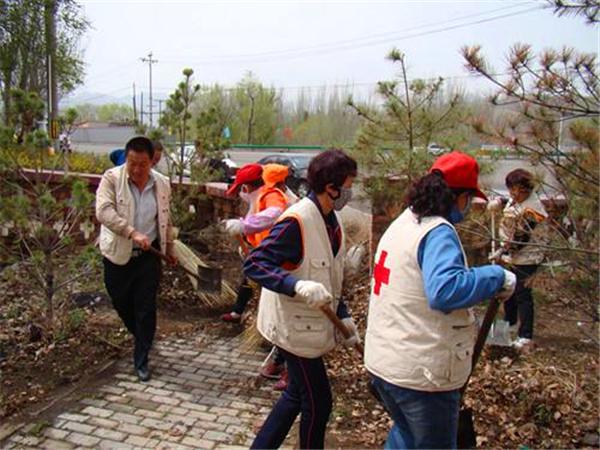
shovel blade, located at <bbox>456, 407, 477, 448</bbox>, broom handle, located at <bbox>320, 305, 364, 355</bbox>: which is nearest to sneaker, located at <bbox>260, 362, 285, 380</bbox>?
broom handle, located at <bbox>320, 305, 364, 355</bbox>

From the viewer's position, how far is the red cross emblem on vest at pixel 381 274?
2.34m

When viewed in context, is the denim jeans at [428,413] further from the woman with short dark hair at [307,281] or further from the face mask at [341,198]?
the face mask at [341,198]

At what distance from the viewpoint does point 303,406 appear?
275 centimetres

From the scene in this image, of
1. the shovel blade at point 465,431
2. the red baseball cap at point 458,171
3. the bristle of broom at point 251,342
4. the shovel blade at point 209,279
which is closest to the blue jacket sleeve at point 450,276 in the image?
the red baseball cap at point 458,171

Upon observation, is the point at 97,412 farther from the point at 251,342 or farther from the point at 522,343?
the point at 522,343

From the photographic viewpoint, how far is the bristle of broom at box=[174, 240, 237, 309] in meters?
5.79

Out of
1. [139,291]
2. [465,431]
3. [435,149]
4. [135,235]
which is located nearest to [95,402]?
[139,291]

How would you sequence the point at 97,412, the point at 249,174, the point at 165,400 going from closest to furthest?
1. the point at 97,412
2. the point at 165,400
3. the point at 249,174

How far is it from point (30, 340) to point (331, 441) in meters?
2.56

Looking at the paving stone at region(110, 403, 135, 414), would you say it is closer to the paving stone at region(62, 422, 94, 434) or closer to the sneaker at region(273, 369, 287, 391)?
the paving stone at region(62, 422, 94, 434)

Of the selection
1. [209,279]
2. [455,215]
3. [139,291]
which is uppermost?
[455,215]

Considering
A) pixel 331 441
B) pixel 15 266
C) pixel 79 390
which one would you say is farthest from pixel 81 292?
pixel 331 441

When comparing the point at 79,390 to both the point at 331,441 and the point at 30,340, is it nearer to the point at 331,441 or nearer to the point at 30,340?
the point at 30,340

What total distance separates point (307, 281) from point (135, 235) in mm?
1823
